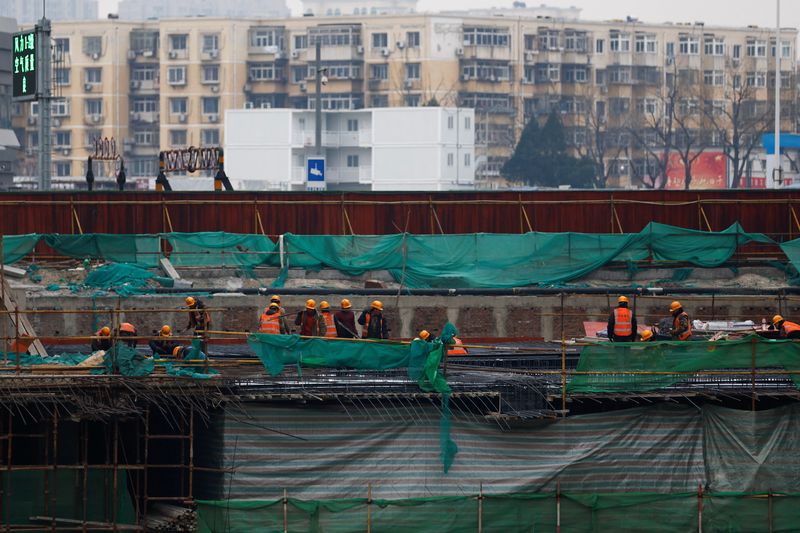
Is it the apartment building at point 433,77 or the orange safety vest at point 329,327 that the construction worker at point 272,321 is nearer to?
the orange safety vest at point 329,327

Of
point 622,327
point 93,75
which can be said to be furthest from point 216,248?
point 93,75

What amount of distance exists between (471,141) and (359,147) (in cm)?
830

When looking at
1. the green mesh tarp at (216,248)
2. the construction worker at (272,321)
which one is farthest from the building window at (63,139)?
the construction worker at (272,321)

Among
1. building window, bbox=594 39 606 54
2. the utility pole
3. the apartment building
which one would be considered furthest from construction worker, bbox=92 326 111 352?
building window, bbox=594 39 606 54

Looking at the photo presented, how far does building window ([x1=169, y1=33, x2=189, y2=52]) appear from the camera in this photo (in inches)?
4557

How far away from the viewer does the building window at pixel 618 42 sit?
124 meters

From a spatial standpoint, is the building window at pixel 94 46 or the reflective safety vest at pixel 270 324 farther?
the building window at pixel 94 46

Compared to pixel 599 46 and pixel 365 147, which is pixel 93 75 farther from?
pixel 599 46

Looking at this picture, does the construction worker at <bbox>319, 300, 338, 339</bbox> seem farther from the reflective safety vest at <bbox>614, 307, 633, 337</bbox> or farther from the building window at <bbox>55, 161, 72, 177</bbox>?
the building window at <bbox>55, 161, 72, 177</bbox>

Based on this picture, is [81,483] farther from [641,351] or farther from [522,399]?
[641,351]

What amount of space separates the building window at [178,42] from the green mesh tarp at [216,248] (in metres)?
82.2

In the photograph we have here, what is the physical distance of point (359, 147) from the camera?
10050 centimetres

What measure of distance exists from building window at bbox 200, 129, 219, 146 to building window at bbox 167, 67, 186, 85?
460cm

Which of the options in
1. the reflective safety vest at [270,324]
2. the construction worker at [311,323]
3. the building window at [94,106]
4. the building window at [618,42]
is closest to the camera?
the reflective safety vest at [270,324]
